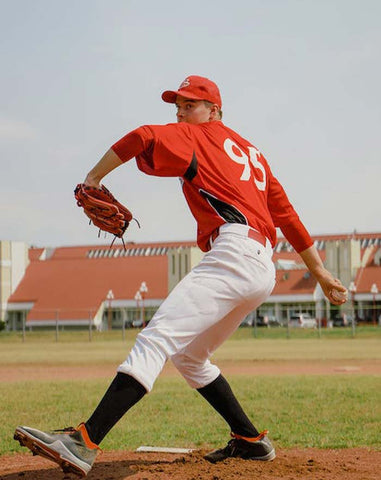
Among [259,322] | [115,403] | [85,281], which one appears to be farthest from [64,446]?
[85,281]

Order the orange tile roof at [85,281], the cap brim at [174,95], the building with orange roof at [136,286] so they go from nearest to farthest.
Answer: the cap brim at [174,95], the building with orange roof at [136,286], the orange tile roof at [85,281]

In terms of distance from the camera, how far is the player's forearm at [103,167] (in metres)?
4.15

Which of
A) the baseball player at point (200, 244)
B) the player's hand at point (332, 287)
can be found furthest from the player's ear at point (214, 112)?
the player's hand at point (332, 287)

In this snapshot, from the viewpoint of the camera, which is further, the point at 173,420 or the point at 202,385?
the point at 173,420

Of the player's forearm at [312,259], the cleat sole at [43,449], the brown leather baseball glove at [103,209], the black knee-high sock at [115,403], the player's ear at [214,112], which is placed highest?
the player's ear at [214,112]

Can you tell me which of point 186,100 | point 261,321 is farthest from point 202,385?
point 261,321

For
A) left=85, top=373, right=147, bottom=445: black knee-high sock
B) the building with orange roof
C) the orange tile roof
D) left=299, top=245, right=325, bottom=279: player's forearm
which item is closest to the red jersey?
left=299, top=245, right=325, bottom=279: player's forearm

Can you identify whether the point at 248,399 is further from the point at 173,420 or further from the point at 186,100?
the point at 186,100

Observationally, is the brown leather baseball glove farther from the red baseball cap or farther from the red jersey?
the red baseball cap

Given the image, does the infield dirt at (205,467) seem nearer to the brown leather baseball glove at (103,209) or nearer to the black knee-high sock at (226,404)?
the black knee-high sock at (226,404)

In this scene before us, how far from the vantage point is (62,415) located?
365 inches

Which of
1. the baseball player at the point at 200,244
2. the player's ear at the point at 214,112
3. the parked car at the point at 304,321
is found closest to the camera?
the baseball player at the point at 200,244

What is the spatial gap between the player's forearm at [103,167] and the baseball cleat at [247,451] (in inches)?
78.9

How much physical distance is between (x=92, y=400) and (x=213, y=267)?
7212 millimetres
